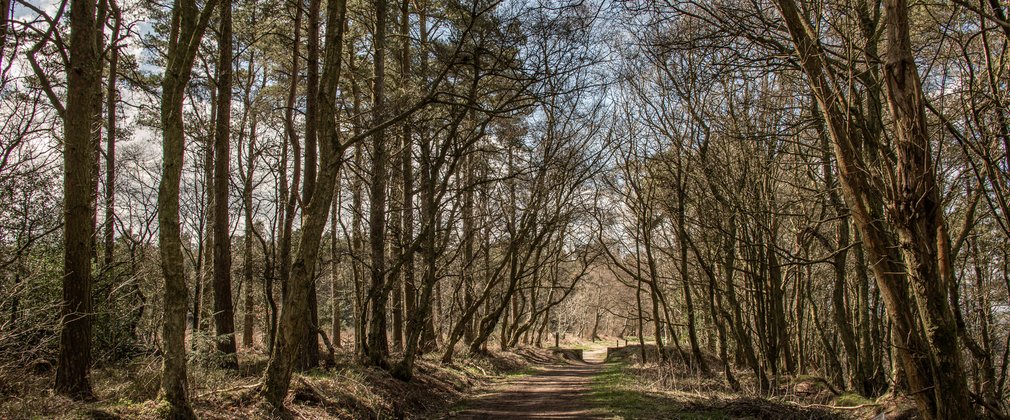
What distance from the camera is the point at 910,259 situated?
4.08m

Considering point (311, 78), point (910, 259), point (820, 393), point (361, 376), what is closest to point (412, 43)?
point (311, 78)

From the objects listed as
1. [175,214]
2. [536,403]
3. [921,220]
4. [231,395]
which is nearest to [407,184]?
[536,403]

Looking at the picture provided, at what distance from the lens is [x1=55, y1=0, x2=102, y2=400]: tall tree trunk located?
A: 6.20 m

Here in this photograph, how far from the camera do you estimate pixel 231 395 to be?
251 inches

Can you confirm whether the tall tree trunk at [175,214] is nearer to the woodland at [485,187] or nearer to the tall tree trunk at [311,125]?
the woodland at [485,187]

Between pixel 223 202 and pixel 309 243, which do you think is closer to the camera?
pixel 309 243

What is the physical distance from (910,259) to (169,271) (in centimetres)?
641

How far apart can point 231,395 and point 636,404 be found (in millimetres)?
6057

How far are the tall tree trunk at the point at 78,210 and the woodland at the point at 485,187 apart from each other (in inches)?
1.1

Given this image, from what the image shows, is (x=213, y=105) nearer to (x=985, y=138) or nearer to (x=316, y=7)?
(x=316, y=7)

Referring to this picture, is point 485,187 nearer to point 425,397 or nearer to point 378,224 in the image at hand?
point 378,224

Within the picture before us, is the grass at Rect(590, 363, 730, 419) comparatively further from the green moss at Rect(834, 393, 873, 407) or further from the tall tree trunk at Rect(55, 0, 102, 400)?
the tall tree trunk at Rect(55, 0, 102, 400)

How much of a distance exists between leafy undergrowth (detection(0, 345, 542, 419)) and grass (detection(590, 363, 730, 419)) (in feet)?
9.32

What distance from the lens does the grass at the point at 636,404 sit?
769 centimetres
